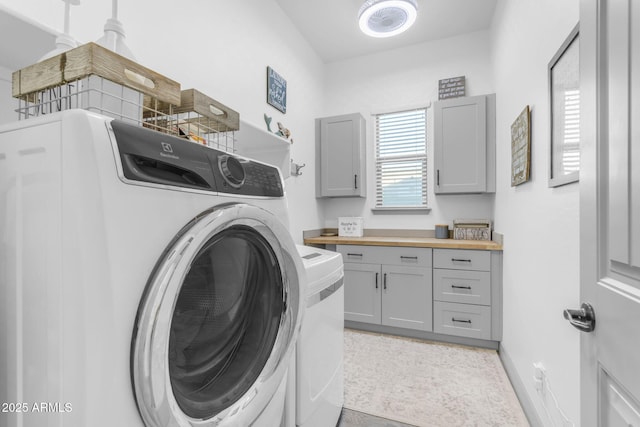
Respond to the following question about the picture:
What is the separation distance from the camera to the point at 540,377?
1428 millimetres

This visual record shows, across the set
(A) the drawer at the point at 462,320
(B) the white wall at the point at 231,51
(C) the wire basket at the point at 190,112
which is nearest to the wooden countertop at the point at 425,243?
(B) the white wall at the point at 231,51

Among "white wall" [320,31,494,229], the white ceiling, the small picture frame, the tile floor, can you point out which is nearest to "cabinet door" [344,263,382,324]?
"white wall" [320,31,494,229]

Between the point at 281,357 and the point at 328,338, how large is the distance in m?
0.47

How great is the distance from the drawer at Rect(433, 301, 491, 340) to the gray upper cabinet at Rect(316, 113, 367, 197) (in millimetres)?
1463

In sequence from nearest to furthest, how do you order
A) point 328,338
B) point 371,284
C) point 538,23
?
1. point 328,338
2. point 538,23
3. point 371,284

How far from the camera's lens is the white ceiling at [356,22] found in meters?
2.70

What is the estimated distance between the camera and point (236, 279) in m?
0.89

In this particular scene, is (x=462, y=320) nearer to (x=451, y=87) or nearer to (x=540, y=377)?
(x=540, y=377)

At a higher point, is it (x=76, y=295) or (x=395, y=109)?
(x=395, y=109)

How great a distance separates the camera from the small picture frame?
115cm

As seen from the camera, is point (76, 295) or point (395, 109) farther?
point (395, 109)

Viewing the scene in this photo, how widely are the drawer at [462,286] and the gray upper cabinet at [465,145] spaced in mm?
826

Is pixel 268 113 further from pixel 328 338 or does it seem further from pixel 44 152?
pixel 44 152

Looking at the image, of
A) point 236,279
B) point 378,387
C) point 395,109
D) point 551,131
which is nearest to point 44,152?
point 236,279
